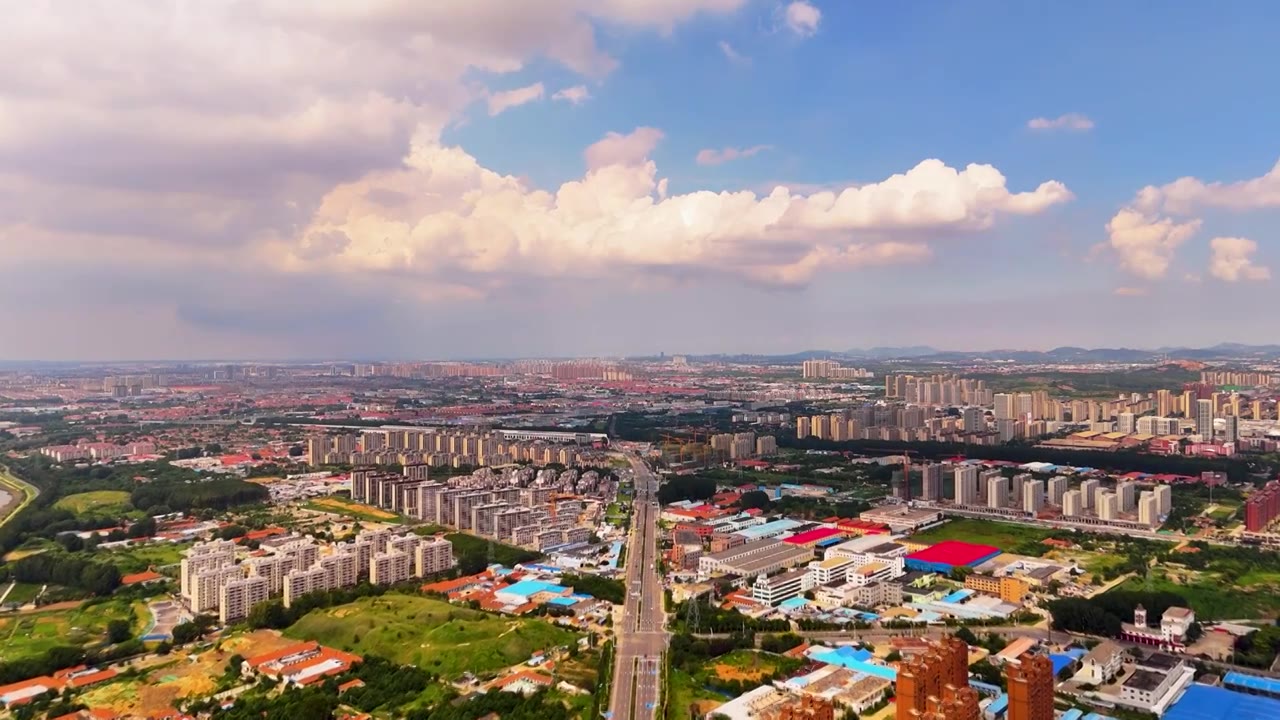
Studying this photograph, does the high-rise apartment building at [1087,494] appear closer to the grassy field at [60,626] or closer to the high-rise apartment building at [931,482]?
the high-rise apartment building at [931,482]

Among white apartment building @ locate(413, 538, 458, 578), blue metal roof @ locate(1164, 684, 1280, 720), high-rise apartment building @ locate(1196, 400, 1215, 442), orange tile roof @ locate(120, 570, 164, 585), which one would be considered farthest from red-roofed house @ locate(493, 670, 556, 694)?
high-rise apartment building @ locate(1196, 400, 1215, 442)

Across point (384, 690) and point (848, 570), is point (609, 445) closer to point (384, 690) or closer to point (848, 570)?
A: point (848, 570)

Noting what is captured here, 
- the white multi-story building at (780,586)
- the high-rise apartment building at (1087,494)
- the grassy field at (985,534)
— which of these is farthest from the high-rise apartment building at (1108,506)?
the white multi-story building at (780,586)

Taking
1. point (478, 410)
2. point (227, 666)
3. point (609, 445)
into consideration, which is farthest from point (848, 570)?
point (478, 410)

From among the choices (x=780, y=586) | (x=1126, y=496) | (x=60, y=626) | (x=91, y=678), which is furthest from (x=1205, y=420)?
(x=60, y=626)

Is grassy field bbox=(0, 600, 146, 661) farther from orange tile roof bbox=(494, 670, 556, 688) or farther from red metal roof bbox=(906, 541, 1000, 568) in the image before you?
red metal roof bbox=(906, 541, 1000, 568)
